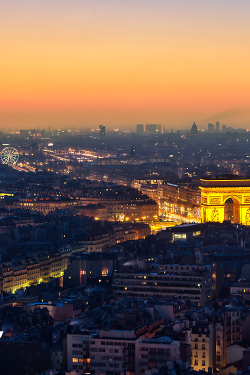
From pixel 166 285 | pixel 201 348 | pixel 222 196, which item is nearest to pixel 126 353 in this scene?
pixel 201 348

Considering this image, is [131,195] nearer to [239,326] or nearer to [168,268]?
[168,268]

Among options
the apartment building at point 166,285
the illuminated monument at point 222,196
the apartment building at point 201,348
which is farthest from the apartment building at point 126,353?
the illuminated monument at point 222,196

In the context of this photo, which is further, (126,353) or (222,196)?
(222,196)

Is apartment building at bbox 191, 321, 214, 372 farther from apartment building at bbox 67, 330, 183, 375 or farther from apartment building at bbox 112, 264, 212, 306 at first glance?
apartment building at bbox 112, 264, 212, 306

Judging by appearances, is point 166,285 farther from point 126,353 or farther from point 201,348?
point 126,353

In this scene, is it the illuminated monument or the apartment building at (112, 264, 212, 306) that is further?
the illuminated monument

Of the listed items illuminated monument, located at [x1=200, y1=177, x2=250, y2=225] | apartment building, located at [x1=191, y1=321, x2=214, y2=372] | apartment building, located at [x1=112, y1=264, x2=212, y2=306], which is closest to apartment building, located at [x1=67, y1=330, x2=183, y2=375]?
apartment building, located at [x1=191, y1=321, x2=214, y2=372]

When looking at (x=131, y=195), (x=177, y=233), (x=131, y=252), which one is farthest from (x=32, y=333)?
(x=131, y=195)

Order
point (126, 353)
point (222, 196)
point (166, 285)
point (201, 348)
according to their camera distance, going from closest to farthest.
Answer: point (126, 353) → point (201, 348) → point (166, 285) → point (222, 196)
